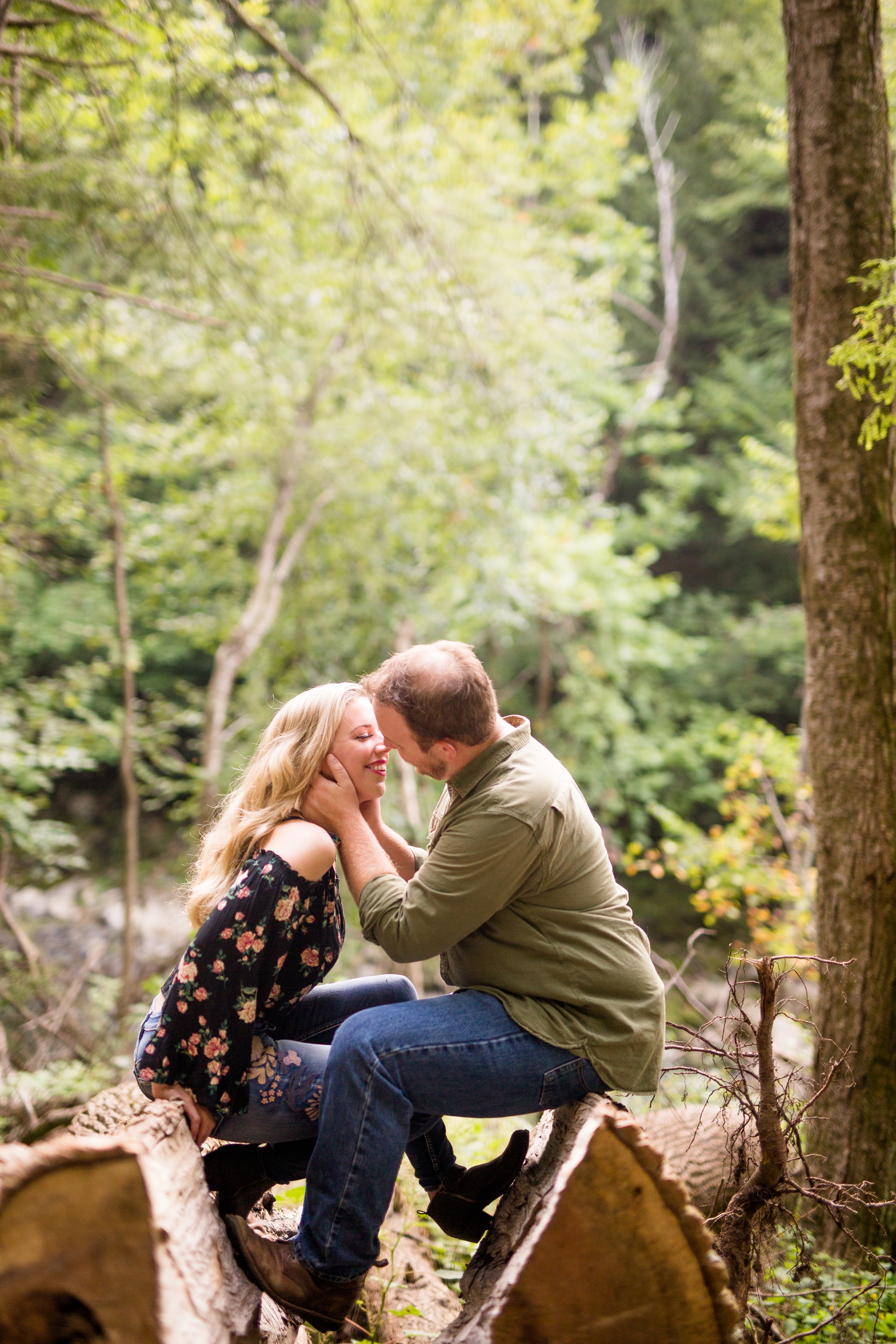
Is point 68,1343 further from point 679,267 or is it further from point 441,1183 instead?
point 679,267

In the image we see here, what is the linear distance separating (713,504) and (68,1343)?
1221 cm

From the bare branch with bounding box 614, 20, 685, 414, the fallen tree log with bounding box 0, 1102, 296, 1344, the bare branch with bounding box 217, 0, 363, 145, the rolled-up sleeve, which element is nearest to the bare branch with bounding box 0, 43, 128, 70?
the bare branch with bounding box 217, 0, 363, 145

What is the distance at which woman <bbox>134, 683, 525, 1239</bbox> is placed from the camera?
1874 millimetres

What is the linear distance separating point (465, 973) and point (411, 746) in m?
0.54

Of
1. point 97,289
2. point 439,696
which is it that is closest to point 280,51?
point 97,289

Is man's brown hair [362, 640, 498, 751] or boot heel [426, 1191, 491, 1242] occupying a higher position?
man's brown hair [362, 640, 498, 751]

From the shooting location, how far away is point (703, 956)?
9.23 metres

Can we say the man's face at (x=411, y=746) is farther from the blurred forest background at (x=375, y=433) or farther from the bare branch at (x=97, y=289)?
the bare branch at (x=97, y=289)

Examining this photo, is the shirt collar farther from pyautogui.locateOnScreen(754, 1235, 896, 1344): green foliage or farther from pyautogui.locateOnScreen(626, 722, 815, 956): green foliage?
pyautogui.locateOnScreen(626, 722, 815, 956): green foliage

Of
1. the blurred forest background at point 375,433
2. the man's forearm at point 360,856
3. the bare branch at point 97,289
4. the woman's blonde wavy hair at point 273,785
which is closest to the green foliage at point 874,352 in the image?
the woman's blonde wavy hair at point 273,785

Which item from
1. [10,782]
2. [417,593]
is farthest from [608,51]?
[10,782]

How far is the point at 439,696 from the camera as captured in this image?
2006 millimetres

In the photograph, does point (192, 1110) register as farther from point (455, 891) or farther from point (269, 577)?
point (269, 577)

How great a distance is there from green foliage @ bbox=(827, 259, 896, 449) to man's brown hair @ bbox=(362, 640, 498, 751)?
4.66ft
